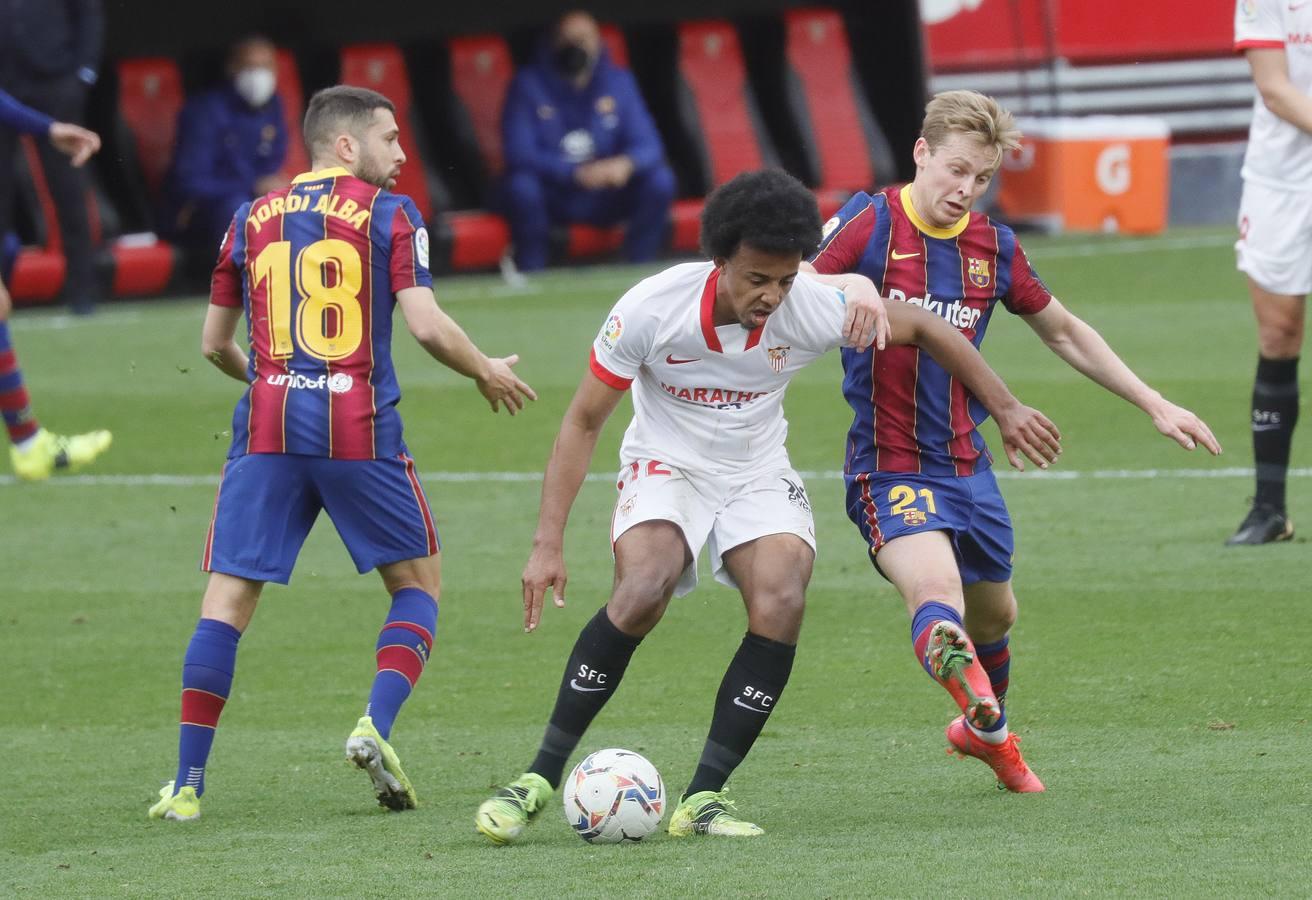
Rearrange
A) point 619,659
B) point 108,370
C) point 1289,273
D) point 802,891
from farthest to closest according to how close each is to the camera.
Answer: point 108,370 → point 1289,273 → point 619,659 → point 802,891

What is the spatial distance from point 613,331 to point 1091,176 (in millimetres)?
14483

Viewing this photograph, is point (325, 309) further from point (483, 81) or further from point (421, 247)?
point (483, 81)

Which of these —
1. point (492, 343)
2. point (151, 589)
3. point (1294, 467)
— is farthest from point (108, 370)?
point (1294, 467)

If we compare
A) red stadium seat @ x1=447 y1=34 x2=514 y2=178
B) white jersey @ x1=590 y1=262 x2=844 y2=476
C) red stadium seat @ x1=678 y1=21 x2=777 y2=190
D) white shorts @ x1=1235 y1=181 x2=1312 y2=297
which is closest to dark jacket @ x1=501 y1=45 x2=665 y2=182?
red stadium seat @ x1=447 y1=34 x2=514 y2=178

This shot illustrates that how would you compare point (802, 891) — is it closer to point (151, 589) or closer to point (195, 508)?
point (151, 589)

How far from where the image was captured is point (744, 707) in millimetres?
4738

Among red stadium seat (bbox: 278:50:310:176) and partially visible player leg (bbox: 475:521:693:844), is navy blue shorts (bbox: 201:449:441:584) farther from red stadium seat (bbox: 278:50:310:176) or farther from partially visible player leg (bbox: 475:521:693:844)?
red stadium seat (bbox: 278:50:310:176)

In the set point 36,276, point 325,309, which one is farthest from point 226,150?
point 325,309

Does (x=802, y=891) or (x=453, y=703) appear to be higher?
(x=802, y=891)

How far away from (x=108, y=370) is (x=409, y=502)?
771 cm

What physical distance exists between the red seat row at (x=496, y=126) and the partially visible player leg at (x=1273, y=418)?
302 inches

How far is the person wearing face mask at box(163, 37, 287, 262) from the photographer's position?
15.6m

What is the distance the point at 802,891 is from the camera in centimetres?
401

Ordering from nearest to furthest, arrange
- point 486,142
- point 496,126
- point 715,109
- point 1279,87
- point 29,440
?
point 1279,87 → point 29,440 → point 486,142 → point 496,126 → point 715,109
